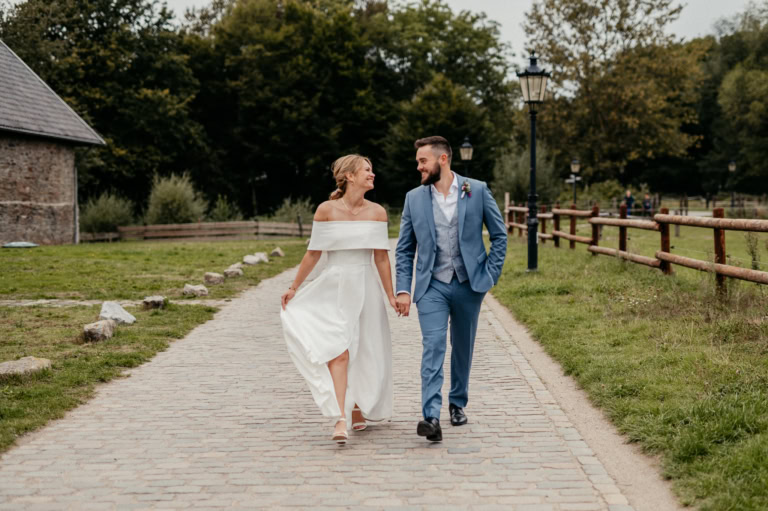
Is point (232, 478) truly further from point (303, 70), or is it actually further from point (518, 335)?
point (303, 70)

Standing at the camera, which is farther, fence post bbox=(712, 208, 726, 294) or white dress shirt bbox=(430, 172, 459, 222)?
fence post bbox=(712, 208, 726, 294)

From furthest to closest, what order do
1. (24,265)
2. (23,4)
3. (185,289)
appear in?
(23,4), (24,265), (185,289)

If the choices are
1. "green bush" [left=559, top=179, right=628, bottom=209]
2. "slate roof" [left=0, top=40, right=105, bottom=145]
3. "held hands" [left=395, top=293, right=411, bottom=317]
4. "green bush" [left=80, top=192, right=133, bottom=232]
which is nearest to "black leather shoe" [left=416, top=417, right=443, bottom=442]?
"held hands" [left=395, top=293, right=411, bottom=317]

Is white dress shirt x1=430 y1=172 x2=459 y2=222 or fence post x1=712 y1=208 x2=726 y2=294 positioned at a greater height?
white dress shirt x1=430 y1=172 x2=459 y2=222

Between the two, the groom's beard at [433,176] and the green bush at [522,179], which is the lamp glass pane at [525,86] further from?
the green bush at [522,179]

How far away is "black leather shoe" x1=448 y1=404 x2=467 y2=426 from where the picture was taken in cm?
544

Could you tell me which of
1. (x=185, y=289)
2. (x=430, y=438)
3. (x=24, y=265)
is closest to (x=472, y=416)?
(x=430, y=438)

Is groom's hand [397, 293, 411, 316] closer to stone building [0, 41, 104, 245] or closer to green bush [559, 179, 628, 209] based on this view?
stone building [0, 41, 104, 245]

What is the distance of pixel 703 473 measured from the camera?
13.6 feet

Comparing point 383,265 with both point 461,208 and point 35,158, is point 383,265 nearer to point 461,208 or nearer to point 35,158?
point 461,208

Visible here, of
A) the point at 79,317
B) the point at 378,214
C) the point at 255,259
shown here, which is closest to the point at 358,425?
the point at 378,214

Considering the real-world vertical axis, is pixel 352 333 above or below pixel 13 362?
above

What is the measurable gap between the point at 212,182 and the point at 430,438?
4667cm

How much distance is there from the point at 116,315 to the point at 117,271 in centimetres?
759
